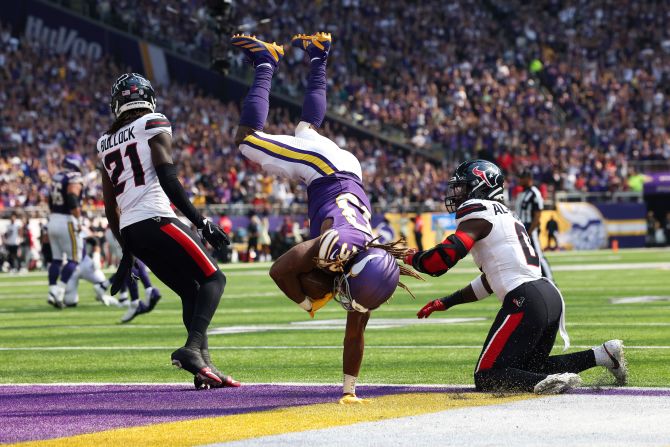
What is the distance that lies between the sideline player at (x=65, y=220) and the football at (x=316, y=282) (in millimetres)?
10766

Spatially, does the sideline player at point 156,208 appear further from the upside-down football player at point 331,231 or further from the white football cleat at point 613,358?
the white football cleat at point 613,358

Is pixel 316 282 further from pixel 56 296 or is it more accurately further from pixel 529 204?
pixel 56 296

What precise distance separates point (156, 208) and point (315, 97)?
52.1 inches

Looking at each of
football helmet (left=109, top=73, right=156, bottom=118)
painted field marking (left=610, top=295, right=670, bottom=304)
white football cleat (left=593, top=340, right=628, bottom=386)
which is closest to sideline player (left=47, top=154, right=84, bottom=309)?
painted field marking (left=610, top=295, right=670, bottom=304)

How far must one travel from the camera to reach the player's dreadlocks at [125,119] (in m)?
8.79

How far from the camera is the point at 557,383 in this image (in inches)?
299

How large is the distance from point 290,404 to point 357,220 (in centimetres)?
116

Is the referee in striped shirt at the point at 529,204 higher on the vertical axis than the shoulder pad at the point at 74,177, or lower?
lower

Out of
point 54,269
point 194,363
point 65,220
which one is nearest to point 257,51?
point 194,363

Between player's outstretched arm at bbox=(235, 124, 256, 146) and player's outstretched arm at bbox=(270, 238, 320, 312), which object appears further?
player's outstretched arm at bbox=(235, 124, 256, 146)

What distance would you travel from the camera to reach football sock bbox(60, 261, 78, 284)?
18.6m

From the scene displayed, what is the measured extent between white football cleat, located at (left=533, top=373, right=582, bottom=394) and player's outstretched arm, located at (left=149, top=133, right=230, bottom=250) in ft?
7.26

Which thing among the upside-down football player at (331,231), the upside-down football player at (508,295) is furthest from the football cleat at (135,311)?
the upside-down football player at (508,295)

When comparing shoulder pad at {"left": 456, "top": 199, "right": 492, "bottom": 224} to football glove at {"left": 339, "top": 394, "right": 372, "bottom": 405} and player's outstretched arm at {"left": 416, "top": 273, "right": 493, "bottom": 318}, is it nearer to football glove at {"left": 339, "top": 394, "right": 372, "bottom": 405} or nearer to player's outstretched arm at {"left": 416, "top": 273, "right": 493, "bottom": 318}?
player's outstretched arm at {"left": 416, "top": 273, "right": 493, "bottom": 318}
